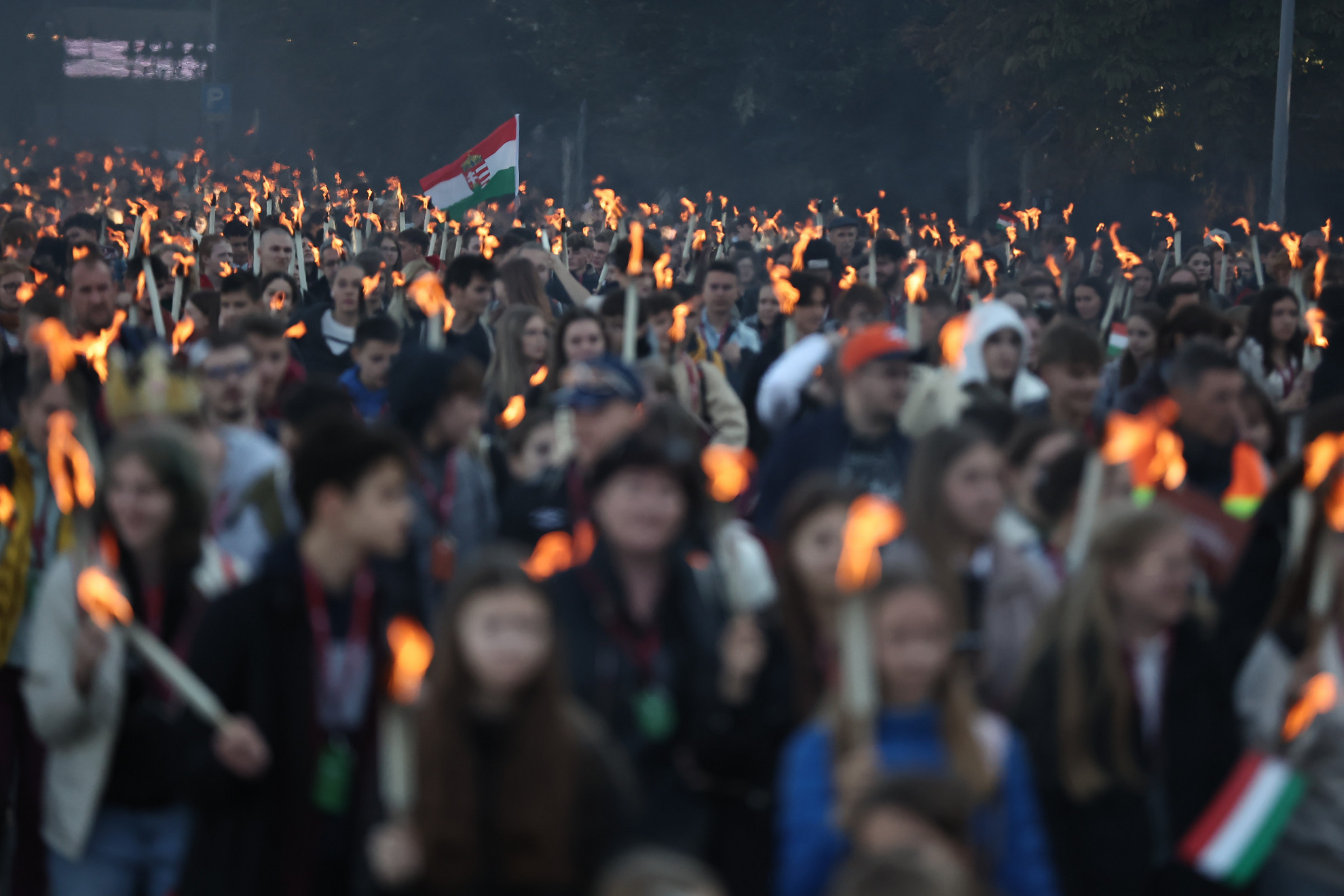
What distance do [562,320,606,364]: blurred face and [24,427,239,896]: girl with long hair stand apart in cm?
341

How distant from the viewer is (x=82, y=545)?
4.05 metres

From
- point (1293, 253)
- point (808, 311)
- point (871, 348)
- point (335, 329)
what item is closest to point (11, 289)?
point (335, 329)

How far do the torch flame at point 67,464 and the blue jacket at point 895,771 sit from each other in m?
1.78

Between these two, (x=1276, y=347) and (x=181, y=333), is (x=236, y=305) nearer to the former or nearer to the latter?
(x=181, y=333)

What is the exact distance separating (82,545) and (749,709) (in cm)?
152

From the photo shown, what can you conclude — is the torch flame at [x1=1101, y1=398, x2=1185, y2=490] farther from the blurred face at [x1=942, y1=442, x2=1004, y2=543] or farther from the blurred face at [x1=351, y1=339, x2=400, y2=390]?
the blurred face at [x1=351, y1=339, x2=400, y2=390]

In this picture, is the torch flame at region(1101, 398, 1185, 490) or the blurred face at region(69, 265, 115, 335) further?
the blurred face at region(69, 265, 115, 335)

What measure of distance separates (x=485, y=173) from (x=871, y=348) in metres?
10.6

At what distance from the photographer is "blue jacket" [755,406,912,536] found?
5.93 m

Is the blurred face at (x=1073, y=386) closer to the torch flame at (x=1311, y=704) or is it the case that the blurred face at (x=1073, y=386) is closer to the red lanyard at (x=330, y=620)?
the torch flame at (x=1311, y=704)

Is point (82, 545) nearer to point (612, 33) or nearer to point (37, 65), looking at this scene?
point (612, 33)

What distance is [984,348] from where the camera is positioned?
7.40 m

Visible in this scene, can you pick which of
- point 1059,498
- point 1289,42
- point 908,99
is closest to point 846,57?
point 908,99

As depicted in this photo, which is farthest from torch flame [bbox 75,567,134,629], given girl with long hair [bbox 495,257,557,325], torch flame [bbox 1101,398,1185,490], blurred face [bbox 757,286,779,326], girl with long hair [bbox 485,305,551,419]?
blurred face [bbox 757,286,779,326]
